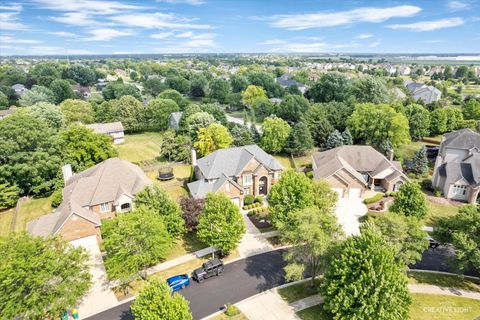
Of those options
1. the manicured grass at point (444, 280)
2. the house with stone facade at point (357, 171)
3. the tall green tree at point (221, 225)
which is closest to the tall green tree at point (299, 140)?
the house with stone facade at point (357, 171)

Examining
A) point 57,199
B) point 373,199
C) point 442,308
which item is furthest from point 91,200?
point 373,199

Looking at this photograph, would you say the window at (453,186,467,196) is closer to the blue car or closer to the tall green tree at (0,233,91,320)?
the blue car

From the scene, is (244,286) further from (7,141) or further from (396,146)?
(396,146)

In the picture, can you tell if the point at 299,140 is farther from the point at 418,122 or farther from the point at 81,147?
the point at 81,147

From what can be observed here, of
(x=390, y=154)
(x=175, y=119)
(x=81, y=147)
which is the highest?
(x=175, y=119)

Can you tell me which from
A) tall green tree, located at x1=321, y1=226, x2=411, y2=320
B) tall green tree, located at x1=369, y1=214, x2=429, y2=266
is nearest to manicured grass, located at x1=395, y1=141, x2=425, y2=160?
tall green tree, located at x1=369, y1=214, x2=429, y2=266

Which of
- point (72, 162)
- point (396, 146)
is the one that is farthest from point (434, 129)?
point (72, 162)
